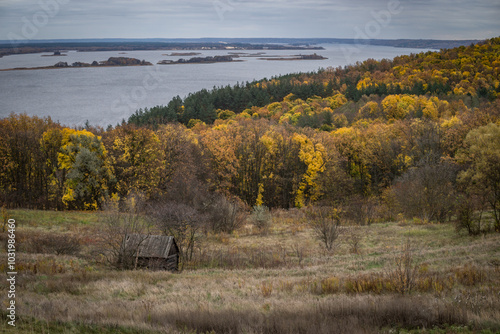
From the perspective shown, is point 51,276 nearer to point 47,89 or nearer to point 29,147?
point 29,147

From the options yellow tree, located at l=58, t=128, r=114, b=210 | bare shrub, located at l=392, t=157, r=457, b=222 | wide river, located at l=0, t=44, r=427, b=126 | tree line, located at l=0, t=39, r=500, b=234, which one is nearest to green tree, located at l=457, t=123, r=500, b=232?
tree line, located at l=0, t=39, r=500, b=234

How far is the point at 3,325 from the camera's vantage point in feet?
27.7

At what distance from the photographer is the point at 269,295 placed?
1276cm

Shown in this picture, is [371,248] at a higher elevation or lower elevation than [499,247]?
lower

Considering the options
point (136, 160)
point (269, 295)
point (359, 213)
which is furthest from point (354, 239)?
point (136, 160)

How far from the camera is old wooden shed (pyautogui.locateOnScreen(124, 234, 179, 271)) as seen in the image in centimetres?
1948

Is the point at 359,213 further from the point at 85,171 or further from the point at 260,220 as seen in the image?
the point at 85,171

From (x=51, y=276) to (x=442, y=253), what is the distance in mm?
17202

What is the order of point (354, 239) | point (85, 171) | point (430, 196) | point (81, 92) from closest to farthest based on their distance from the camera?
point (354, 239) < point (430, 196) < point (85, 171) < point (81, 92)

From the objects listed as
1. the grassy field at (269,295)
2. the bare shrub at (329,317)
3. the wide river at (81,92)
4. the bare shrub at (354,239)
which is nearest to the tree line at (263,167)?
the bare shrub at (354,239)

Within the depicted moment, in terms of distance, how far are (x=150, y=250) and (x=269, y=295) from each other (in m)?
9.03

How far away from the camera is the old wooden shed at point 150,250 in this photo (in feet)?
63.9

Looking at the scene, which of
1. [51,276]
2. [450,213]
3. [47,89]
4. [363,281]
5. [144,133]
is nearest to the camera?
[363,281]

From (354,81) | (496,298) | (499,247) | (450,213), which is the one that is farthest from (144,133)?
(354,81)
